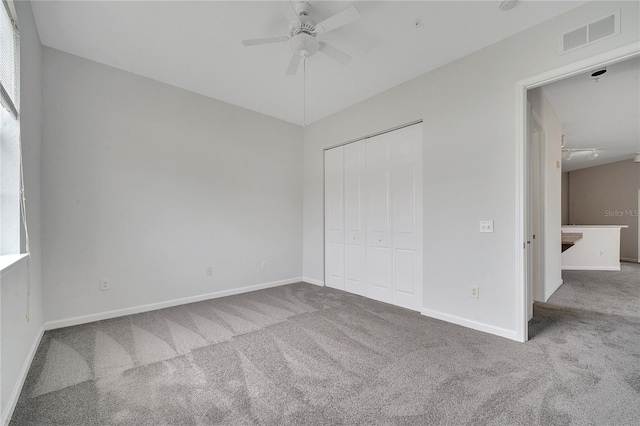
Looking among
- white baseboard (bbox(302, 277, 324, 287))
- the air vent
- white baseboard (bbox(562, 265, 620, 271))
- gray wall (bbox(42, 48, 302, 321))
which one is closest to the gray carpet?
gray wall (bbox(42, 48, 302, 321))

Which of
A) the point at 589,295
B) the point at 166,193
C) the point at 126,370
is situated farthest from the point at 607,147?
the point at 126,370

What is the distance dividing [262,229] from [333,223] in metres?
1.18

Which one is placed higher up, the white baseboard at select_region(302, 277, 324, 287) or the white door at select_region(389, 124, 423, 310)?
the white door at select_region(389, 124, 423, 310)

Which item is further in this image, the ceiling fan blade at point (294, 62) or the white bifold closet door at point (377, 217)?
the white bifold closet door at point (377, 217)

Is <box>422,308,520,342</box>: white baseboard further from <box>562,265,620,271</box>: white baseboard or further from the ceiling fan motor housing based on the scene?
<box>562,265,620,271</box>: white baseboard

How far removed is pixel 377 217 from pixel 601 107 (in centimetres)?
357

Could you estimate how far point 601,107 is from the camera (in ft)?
13.0

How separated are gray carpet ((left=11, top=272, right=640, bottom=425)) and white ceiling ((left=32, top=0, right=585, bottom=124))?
2890 mm

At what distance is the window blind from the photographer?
5.76 feet

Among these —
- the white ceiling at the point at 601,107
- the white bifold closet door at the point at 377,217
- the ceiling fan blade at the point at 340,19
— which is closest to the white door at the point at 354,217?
the white bifold closet door at the point at 377,217

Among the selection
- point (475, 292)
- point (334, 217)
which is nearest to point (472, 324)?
point (475, 292)

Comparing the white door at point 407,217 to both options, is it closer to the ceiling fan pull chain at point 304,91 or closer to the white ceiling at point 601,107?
the ceiling fan pull chain at point 304,91

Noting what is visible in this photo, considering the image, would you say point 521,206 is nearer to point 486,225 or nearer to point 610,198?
point 486,225

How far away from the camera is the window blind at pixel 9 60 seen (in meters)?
1.76
